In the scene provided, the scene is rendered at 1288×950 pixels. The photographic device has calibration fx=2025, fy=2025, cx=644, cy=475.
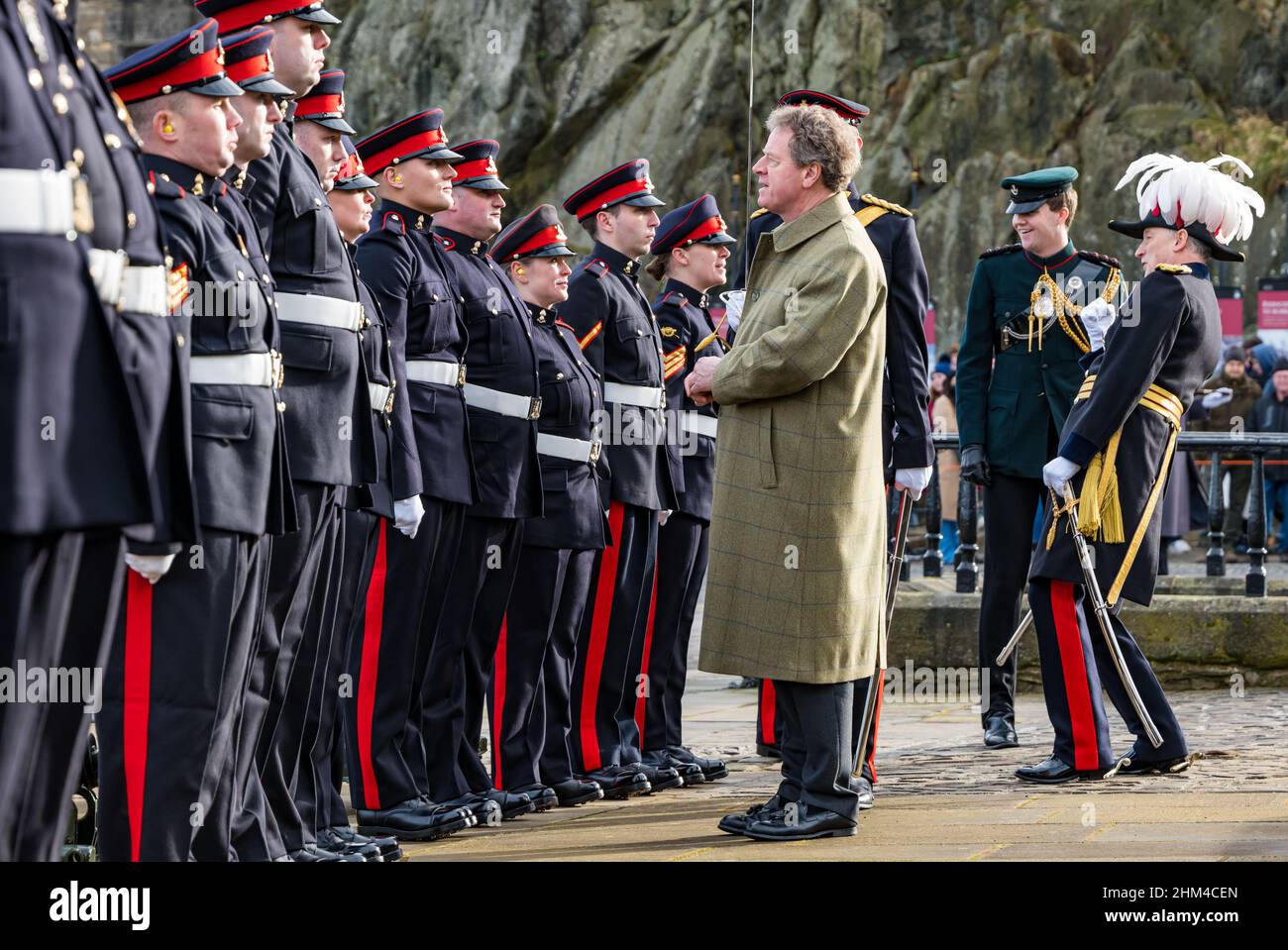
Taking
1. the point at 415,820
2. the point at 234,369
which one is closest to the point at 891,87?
the point at 415,820

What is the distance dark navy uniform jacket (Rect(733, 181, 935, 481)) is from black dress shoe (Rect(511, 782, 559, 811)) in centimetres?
146

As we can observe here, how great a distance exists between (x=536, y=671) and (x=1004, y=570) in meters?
2.11

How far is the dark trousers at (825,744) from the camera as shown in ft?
17.2

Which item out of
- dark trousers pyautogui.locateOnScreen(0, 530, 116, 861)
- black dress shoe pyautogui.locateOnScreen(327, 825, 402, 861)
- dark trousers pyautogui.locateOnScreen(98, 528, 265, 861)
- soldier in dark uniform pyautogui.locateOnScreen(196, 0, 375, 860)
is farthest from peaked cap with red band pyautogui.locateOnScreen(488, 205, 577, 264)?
dark trousers pyautogui.locateOnScreen(0, 530, 116, 861)

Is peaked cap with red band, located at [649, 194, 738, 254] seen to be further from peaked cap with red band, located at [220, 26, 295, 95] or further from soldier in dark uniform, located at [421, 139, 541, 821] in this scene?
peaked cap with red band, located at [220, 26, 295, 95]

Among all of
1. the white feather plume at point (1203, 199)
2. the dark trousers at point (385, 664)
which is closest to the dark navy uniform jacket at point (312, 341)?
the dark trousers at point (385, 664)

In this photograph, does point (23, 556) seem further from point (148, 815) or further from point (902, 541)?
point (902, 541)

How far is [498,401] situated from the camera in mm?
5992

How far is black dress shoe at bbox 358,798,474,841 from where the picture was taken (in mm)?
5426

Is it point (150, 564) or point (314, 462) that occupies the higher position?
point (314, 462)

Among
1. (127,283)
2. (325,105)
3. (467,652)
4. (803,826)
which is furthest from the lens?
(467,652)

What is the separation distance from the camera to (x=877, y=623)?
5484 millimetres

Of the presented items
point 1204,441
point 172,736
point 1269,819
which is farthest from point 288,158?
point 1204,441

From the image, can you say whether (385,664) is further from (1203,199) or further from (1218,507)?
(1218,507)
